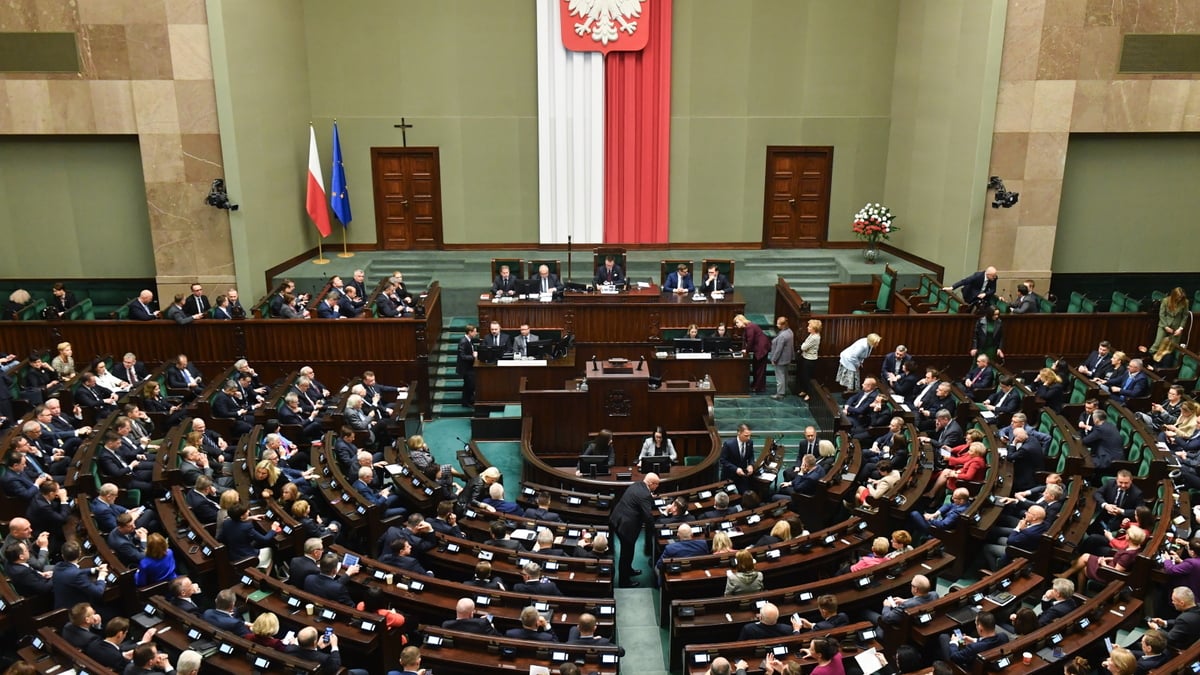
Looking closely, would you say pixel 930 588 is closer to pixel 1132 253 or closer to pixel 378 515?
pixel 378 515

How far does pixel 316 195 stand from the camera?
56.2 feet

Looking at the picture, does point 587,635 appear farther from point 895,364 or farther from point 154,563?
point 895,364

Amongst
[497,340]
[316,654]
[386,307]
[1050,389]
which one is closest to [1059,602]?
[1050,389]

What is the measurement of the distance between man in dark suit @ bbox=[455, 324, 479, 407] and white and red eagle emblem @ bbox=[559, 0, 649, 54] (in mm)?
7531

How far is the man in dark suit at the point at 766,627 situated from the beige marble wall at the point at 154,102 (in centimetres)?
1184

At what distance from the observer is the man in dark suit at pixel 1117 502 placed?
28.4ft

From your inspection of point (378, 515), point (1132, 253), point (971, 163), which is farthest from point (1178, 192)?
point (378, 515)

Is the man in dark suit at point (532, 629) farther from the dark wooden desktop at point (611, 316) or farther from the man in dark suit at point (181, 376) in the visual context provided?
the dark wooden desktop at point (611, 316)

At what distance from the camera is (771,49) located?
18250 millimetres

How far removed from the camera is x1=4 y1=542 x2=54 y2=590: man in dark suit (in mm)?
7055

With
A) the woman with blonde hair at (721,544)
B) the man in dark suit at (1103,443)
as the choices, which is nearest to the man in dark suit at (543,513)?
the woman with blonde hair at (721,544)

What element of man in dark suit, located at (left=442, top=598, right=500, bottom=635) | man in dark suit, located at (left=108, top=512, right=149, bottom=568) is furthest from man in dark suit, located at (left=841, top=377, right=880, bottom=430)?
man in dark suit, located at (left=108, top=512, right=149, bottom=568)

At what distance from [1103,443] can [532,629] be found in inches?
282

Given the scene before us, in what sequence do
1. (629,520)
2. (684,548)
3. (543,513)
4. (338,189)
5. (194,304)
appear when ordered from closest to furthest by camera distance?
(684,548) → (629,520) → (543,513) → (194,304) → (338,189)
